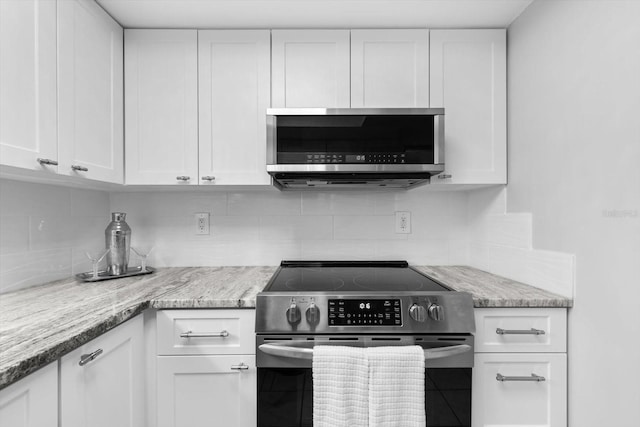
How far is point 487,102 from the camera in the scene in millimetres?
1690

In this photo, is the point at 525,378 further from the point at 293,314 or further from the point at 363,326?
the point at 293,314

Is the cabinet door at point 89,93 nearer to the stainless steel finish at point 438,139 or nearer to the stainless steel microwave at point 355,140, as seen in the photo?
the stainless steel microwave at point 355,140

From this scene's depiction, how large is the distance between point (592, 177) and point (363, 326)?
91 cm

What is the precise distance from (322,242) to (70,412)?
1352 mm

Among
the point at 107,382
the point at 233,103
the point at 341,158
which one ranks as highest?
the point at 233,103

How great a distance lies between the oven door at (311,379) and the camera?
1259mm

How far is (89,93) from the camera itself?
1.44 m

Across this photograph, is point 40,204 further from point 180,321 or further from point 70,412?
point 70,412

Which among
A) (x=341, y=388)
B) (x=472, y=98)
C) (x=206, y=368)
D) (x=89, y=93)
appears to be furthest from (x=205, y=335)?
(x=472, y=98)

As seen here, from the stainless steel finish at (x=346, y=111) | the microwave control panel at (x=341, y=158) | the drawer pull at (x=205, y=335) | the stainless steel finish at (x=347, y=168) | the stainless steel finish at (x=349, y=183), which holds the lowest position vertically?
the drawer pull at (x=205, y=335)

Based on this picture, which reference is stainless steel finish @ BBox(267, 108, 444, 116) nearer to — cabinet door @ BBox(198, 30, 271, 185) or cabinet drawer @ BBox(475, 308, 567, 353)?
cabinet door @ BBox(198, 30, 271, 185)

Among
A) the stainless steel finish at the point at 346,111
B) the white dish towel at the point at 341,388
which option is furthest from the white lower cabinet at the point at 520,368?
the stainless steel finish at the point at 346,111

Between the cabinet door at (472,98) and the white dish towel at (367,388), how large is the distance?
3.01 feet

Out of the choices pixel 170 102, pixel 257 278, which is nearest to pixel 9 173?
pixel 170 102
